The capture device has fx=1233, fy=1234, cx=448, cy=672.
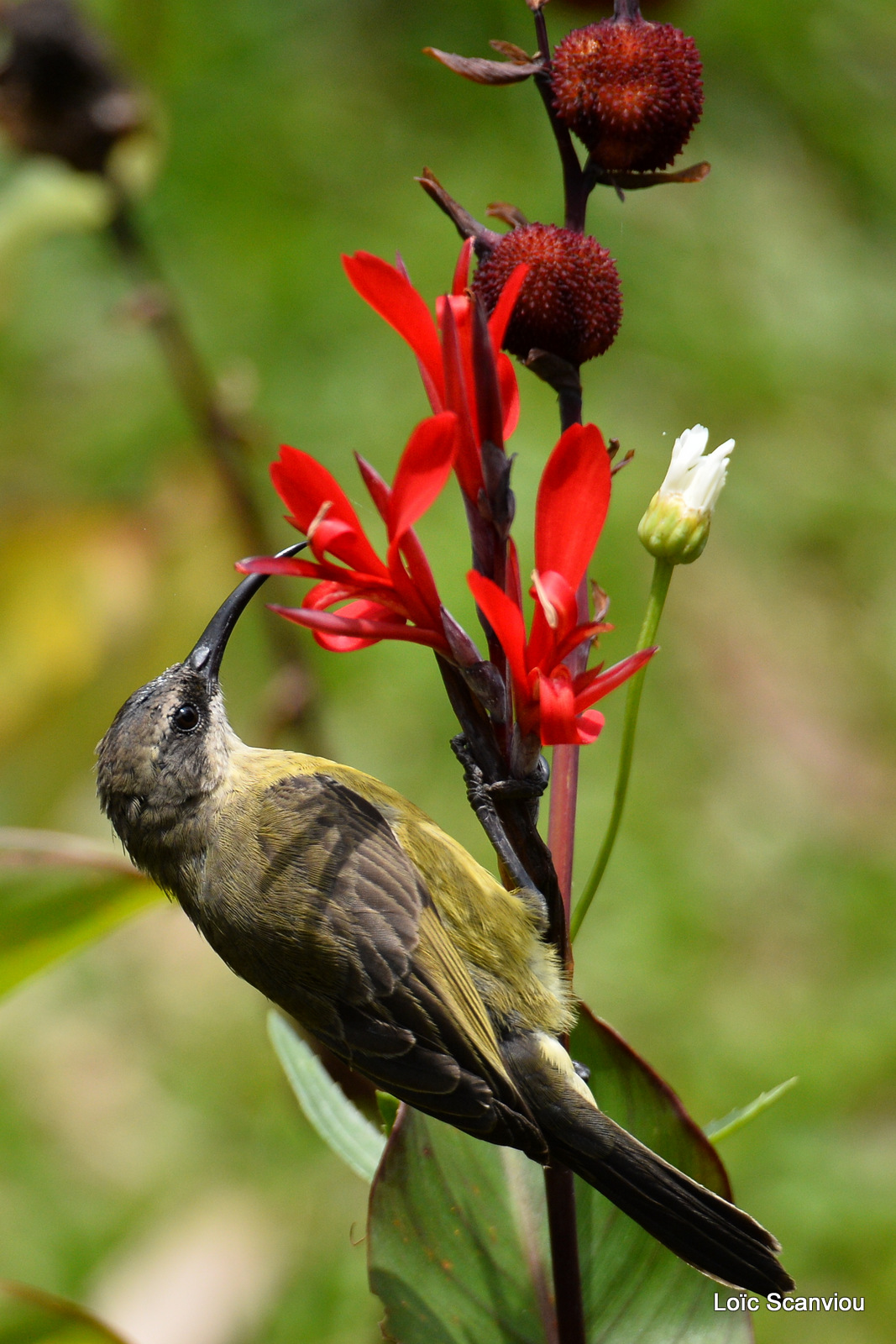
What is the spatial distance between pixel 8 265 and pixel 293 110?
3.29 m

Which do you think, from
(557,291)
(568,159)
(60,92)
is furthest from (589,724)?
(60,92)

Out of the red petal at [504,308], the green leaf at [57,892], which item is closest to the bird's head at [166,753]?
the green leaf at [57,892]

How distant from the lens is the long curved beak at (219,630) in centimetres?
170

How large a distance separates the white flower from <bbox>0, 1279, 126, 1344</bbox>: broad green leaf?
1.12 metres

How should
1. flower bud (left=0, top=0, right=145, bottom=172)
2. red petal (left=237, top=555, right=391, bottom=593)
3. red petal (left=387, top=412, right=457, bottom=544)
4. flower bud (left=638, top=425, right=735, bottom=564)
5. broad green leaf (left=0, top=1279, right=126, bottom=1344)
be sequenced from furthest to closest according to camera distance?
1. flower bud (left=0, top=0, right=145, bottom=172)
2. broad green leaf (left=0, top=1279, right=126, bottom=1344)
3. flower bud (left=638, top=425, right=735, bottom=564)
4. red petal (left=237, top=555, right=391, bottom=593)
5. red petal (left=387, top=412, right=457, bottom=544)

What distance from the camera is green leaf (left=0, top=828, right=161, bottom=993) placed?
59.1 inches

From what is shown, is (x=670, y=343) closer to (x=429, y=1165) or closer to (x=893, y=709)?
(x=893, y=709)

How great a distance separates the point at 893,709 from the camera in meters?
3.88

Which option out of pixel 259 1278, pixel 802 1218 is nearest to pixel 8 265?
pixel 259 1278

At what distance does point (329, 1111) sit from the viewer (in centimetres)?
149

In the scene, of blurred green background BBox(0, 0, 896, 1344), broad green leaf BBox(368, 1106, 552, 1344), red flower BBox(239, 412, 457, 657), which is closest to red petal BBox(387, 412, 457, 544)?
red flower BBox(239, 412, 457, 657)

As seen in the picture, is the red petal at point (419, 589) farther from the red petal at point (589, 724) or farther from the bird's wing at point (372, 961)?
the bird's wing at point (372, 961)

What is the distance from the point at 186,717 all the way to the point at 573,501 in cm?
97

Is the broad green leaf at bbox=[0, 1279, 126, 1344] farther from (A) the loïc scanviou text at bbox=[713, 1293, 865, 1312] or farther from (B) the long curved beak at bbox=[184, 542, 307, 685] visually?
(B) the long curved beak at bbox=[184, 542, 307, 685]
